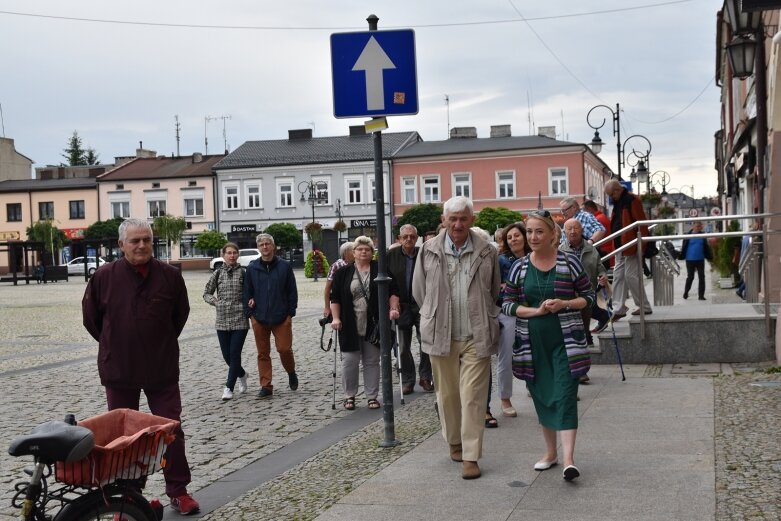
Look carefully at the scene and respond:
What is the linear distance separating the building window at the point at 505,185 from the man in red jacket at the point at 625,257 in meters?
57.4

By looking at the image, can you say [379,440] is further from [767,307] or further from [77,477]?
[767,307]

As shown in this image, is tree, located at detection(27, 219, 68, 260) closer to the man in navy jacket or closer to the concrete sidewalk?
the man in navy jacket

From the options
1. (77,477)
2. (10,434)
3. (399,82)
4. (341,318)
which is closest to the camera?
(77,477)

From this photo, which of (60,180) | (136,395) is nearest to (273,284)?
(136,395)

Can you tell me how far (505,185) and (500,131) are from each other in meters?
7.15

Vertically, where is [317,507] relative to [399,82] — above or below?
below

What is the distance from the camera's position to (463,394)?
6.91 m

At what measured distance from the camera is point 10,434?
9234 millimetres

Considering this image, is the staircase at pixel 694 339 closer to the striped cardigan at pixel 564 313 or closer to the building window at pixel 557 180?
the striped cardigan at pixel 564 313

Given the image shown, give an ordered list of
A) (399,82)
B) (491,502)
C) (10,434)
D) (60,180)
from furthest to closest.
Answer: (60,180)
(10,434)
(399,82)
(491,502)

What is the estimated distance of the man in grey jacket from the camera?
272 inches

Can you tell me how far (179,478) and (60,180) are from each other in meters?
82.7

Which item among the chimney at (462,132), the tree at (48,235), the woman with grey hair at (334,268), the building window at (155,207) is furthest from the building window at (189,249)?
the woman with grey hair at (334,268)

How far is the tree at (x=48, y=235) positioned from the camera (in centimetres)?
7275
